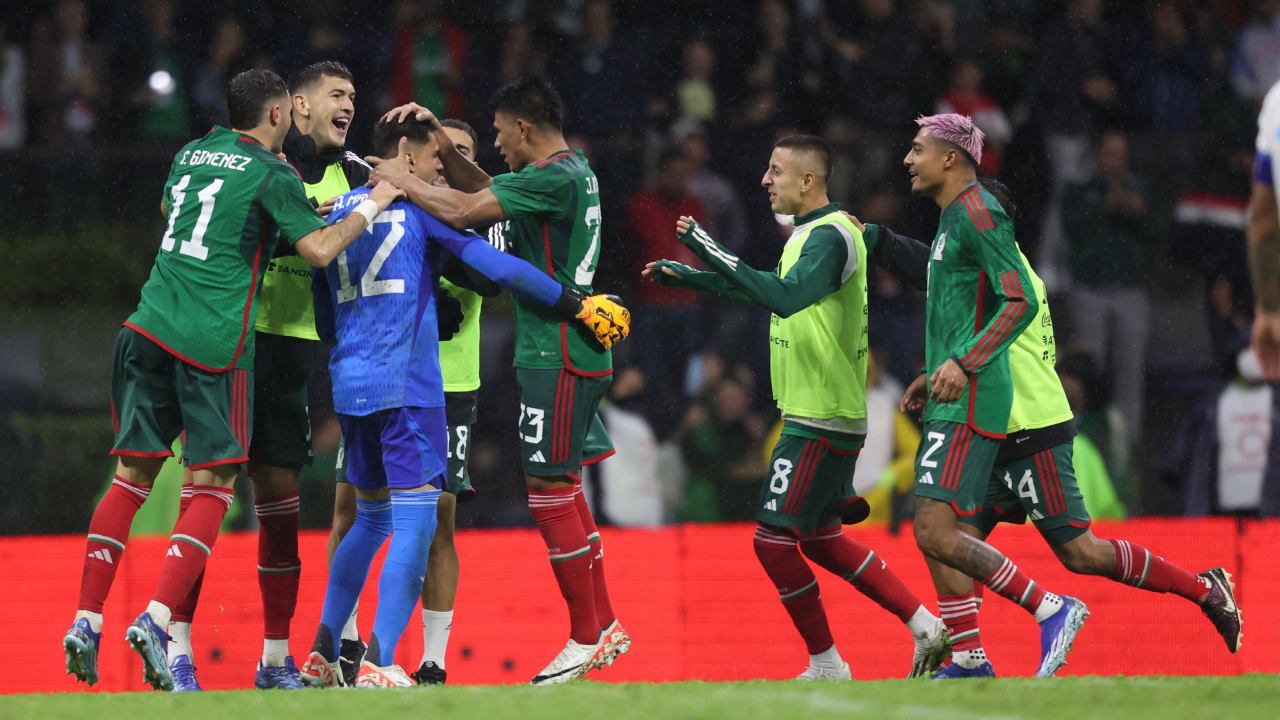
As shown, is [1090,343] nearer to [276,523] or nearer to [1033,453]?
[1033,453]

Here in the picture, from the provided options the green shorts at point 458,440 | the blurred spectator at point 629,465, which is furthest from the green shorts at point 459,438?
Result: the blurred spectator at point 629,465

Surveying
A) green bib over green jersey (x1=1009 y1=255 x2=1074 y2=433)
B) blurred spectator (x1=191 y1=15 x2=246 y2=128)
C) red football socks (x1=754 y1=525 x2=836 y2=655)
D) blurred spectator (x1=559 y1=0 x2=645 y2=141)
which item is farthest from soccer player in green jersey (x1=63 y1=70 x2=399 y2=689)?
blurred spectator (x1=559 y1=0 x2=645 y2=141)

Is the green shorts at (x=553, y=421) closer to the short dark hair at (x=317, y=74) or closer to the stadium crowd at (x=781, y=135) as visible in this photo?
the short dark hair at (x=317, y=74)

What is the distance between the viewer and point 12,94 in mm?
11391

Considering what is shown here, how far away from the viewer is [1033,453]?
6.70 meters

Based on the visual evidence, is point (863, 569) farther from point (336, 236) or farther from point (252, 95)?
point (252, 95)

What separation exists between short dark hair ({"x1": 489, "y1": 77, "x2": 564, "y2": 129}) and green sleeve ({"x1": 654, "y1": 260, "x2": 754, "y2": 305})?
762mm

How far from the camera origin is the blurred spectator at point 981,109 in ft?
37.0

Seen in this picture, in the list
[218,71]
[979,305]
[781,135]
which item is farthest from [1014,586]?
[218,71]

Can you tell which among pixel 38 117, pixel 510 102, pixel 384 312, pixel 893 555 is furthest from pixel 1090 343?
pixel 38 117

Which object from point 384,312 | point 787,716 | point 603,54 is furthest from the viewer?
point 603,54

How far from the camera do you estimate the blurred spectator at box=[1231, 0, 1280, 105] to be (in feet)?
39.1

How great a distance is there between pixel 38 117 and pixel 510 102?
5.96 meters

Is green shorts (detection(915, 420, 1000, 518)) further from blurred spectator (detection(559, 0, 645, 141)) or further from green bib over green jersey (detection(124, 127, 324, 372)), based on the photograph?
blurred spectator (detection(559, 0, 645, 141))
